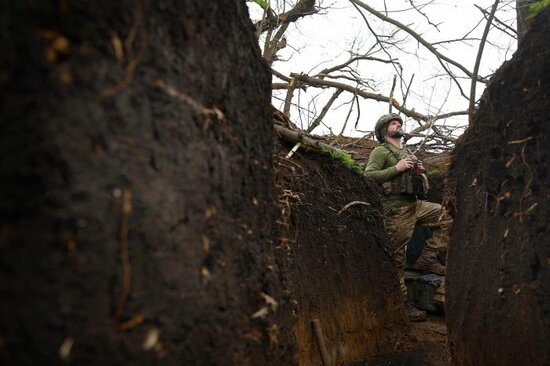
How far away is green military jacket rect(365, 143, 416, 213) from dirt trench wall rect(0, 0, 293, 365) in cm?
457

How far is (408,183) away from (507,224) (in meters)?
3.32

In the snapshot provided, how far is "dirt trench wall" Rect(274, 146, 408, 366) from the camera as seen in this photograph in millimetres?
4195

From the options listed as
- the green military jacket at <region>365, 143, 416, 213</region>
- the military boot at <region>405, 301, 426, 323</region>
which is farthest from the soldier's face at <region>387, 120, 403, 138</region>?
the military boot at <region>405, 301, 426, 323</region>

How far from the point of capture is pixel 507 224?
2.75 metres

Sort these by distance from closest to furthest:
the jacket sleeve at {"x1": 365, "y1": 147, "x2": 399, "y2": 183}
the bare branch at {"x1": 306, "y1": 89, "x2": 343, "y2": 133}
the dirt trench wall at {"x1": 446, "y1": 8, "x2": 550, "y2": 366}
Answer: the dirt trench wall at {"x1": 446, "y1": 8, "x2": 550, "y2": 366}, the jacket sleeve at {"x1": 365, "y1": 147, "x2": 399, "y2": 183}, the bare branch at {"x1": 306, "y1": 89, "x2": 343, "y2": 133}

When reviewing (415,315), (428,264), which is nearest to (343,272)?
(415,315)

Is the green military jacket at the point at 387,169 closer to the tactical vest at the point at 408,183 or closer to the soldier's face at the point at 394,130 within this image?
the tactical vest at the point at 408,183

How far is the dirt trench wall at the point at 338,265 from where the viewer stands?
420cm

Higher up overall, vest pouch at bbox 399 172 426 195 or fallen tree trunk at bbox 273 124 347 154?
fallen tree trunk at bbox 273 124 347 154

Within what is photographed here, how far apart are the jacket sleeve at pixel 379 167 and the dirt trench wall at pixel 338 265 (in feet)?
0.74

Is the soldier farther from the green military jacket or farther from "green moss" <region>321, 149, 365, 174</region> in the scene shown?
"green moss" <region>321, 149, 365, 174</region>

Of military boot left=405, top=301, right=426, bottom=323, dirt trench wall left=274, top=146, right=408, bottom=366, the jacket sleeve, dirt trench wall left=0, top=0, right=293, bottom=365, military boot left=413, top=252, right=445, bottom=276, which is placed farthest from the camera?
military boot left=413, top=252, right=445, bottom=276

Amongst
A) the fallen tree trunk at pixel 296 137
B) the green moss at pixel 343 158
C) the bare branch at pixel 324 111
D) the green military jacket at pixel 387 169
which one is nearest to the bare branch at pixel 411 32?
the bare branch at pixel 324 111

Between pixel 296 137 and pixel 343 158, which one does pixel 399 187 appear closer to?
pixel 343 158
